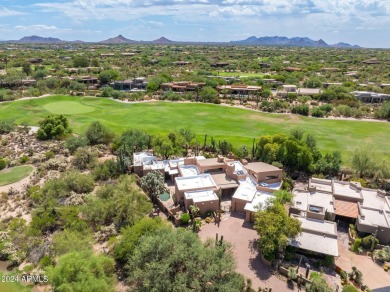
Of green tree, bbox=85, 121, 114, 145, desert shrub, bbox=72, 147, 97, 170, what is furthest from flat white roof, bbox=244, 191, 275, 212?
green tree, bbox=85, 121, 114, 145

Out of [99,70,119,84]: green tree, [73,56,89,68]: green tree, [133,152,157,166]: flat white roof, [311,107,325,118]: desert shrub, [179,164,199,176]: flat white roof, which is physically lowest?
[311,107,325,118]: desert shrub

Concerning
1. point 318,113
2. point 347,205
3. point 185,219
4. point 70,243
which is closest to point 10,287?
point 70,243

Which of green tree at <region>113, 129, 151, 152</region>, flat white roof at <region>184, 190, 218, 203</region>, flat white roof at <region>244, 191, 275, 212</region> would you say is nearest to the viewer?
flat white roof at <region>244, 191, 275, 212</region>

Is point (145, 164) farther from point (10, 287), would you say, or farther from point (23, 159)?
point (10, 287)

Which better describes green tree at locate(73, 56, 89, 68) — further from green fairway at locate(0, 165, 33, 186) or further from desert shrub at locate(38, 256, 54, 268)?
desert shrub at locate(38, 256, 54, 268)

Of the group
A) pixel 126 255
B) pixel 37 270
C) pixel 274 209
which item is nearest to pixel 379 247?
pixel 274 209

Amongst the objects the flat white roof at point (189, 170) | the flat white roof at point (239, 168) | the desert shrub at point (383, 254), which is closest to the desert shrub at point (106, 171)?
the flat white roof at point (189, 170)

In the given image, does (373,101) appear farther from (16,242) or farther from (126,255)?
(16,242)
